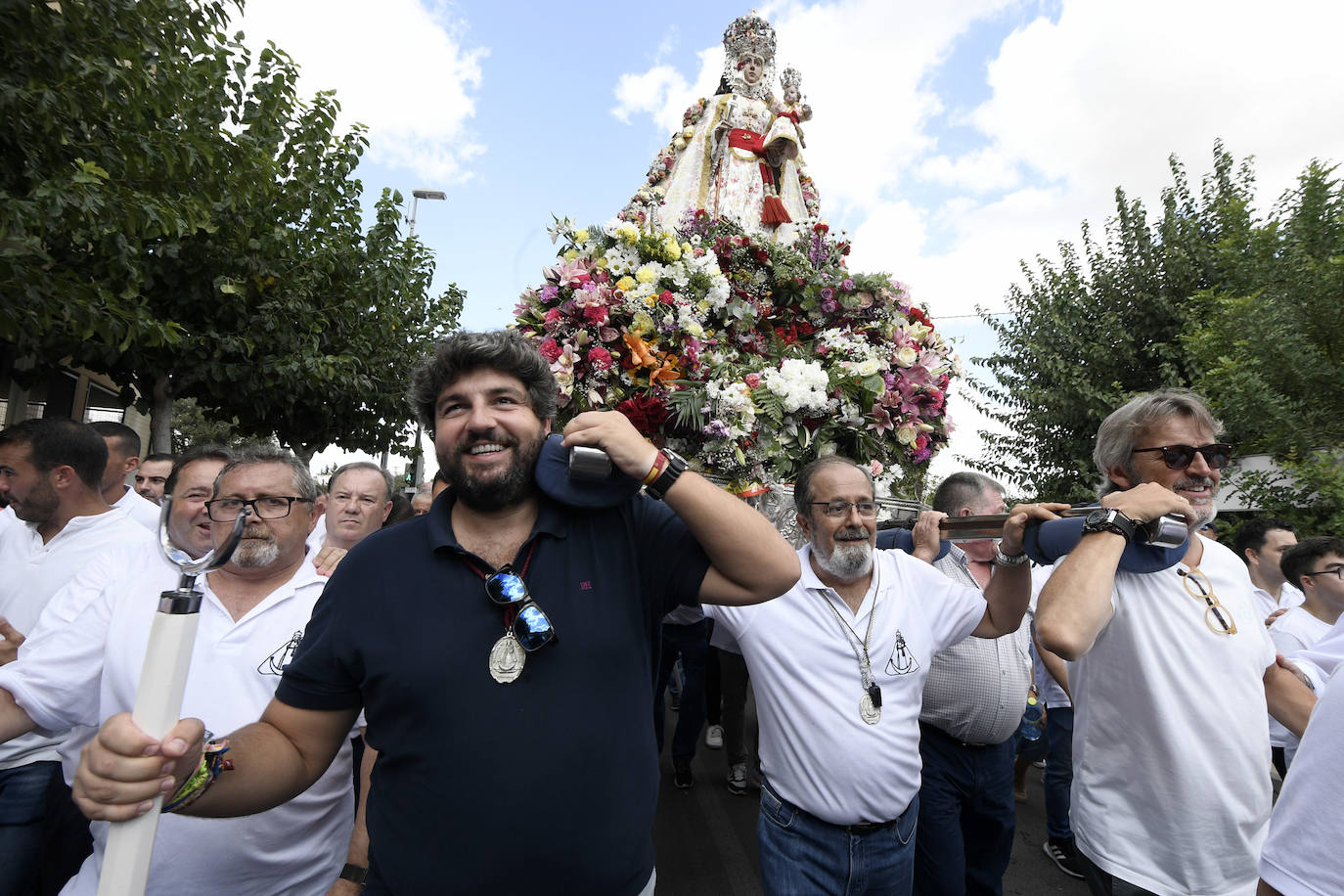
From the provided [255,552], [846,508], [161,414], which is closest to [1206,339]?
[846,508]

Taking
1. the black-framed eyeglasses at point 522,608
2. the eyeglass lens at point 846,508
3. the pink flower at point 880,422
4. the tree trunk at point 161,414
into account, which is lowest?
the black-framed eyeglasses at point 522,608

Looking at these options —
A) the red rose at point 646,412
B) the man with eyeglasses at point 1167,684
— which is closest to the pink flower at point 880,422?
the red rose at point 646,412

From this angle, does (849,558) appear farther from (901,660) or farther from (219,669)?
(219,669)

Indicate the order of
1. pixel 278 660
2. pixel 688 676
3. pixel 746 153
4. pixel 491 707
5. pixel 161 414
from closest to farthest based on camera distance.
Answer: pixel 491 707
pixel 278 660
pixel 688 676
pixel 746 153
pixel 161 414

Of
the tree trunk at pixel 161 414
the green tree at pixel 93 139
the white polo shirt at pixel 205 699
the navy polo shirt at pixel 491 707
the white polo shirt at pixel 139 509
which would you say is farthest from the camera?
the tree trunk at pixel 161 414

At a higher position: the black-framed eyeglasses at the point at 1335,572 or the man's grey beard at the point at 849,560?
the black-framed eyeglasses at the point at 1335,572

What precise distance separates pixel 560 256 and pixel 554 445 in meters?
2.22

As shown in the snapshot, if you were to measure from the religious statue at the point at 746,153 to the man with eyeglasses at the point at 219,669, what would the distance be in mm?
3692

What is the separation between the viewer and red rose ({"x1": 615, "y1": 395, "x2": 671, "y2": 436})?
3.25 m

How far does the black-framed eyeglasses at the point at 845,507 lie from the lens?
2.91m

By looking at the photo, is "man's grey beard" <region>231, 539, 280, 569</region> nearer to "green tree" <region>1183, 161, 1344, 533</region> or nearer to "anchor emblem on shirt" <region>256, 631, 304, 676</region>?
"anchor emblem on shirt" <region>256, 631, 304, 676</region>

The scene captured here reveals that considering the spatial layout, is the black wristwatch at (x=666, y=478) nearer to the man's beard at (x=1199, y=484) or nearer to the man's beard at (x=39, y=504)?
the man's beard at (x=1199, y=484)

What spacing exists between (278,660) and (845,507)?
2.09 metres

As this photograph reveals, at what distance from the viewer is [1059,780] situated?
4566 mm
